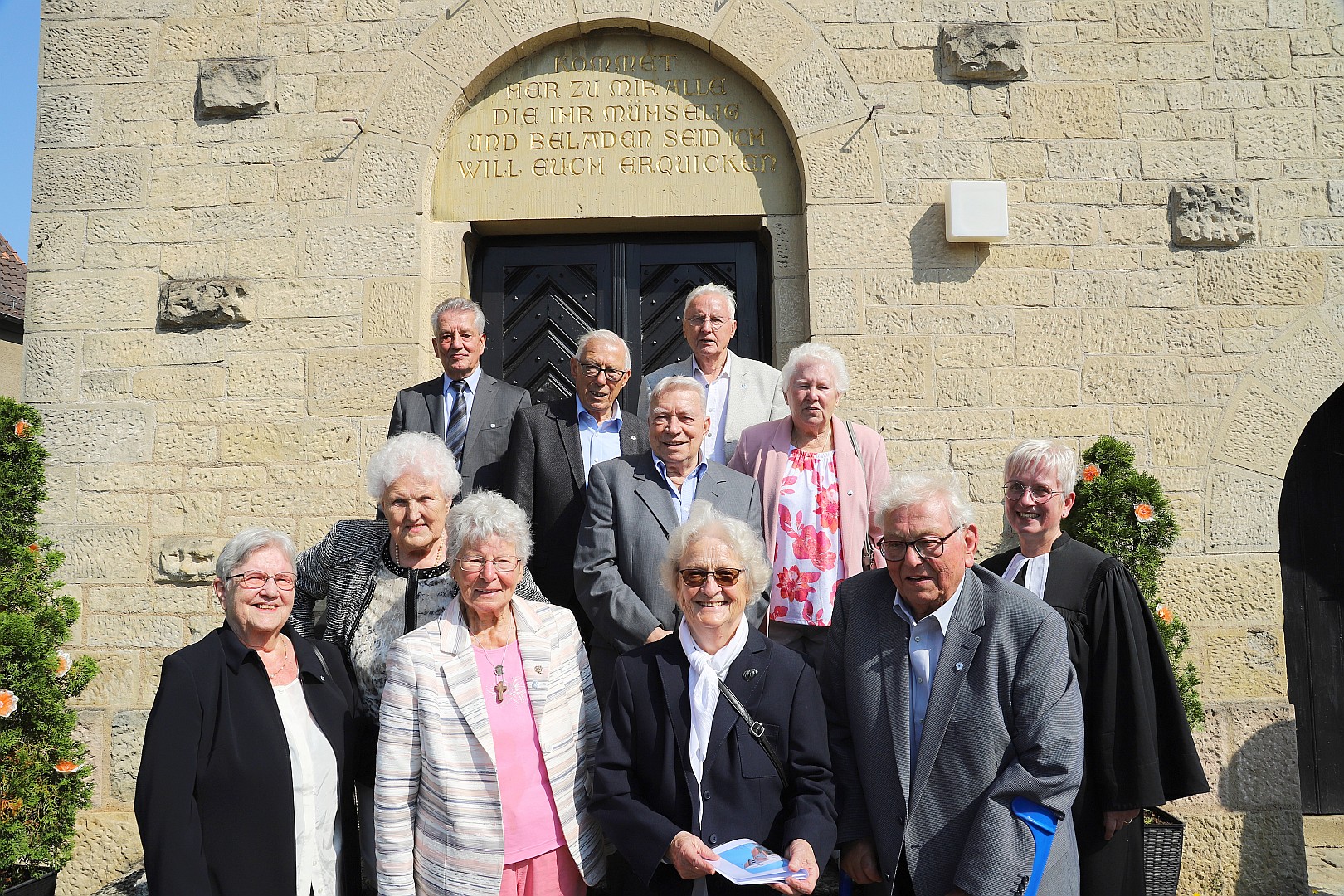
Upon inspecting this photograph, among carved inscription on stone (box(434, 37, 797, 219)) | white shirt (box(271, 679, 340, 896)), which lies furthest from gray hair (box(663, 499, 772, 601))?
carved inscription on stone (box(434, 37, 797, 219))

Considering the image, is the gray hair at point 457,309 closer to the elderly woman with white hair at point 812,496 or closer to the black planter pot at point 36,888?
the elderly woman with white hair at point 812,496

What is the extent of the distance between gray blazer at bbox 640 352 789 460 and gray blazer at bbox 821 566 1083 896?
61.5 inches

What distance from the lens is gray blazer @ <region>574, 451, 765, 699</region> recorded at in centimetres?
329

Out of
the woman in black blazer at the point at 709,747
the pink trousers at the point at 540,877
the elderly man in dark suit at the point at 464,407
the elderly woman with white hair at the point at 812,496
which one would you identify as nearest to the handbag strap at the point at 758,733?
the woman in black blazer at the point at 709,747

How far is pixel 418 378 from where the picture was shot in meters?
5.25

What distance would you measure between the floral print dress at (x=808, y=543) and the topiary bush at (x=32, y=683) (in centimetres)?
323

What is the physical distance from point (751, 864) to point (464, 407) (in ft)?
7.50

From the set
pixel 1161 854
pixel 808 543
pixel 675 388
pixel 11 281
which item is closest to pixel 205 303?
pixel 675 388

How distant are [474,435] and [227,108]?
268 centimetres

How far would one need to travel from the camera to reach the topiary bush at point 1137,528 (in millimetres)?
4723

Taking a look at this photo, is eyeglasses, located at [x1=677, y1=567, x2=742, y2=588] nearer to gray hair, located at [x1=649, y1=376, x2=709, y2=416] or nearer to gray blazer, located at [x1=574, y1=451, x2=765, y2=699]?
gray blazer, located at [x1=574, y1=451, x2=765, y2=699]

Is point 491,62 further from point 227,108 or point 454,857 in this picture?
point 454,857

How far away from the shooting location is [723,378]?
4.25 meters

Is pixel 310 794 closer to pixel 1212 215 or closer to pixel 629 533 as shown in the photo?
pixel 629 533
